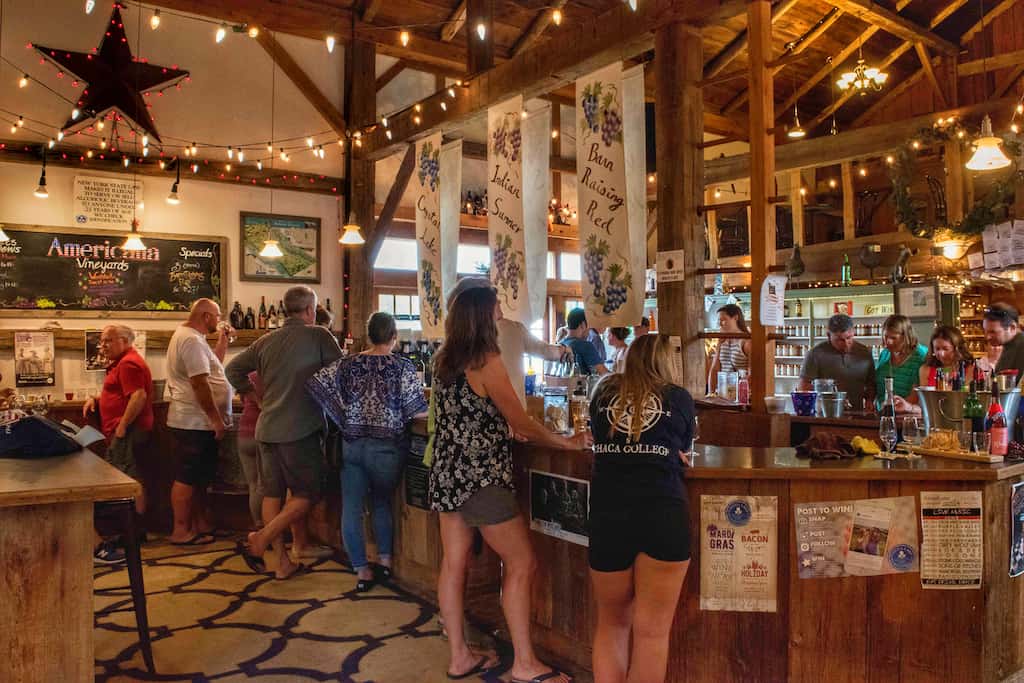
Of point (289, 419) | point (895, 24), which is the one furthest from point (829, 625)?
point (895, 24)

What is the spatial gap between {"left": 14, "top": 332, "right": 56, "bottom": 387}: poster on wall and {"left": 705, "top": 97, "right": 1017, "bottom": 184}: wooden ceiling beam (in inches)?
302

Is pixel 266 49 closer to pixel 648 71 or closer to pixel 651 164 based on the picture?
pixel 648 71

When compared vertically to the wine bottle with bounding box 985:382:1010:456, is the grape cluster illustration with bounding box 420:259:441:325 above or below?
above

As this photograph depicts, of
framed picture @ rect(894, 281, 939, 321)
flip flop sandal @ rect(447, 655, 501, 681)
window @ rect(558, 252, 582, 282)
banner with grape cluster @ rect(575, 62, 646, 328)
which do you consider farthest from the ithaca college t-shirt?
window @ rect(558, 252, 582, 282)

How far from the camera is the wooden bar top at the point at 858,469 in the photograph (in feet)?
9.05

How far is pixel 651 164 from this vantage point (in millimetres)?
11375

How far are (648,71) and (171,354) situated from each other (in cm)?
710

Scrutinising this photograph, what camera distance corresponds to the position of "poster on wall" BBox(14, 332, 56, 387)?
22.8ft

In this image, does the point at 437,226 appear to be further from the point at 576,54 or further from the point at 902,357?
the point at 902,357

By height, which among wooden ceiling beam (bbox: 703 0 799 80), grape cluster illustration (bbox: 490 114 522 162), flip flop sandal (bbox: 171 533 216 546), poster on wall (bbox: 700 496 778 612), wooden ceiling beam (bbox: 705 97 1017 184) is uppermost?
wooden ceiling beam (bbox: 703 0 799 80)

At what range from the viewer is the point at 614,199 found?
4.43 metres

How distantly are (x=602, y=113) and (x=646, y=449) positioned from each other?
256 centimetres

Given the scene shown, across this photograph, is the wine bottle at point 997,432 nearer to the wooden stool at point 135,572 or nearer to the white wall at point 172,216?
the wooden stool at point 135,572

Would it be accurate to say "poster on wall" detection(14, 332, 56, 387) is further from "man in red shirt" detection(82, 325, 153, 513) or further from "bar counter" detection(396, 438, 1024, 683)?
"bar counter" detection(396, 438, 1024, 683)
